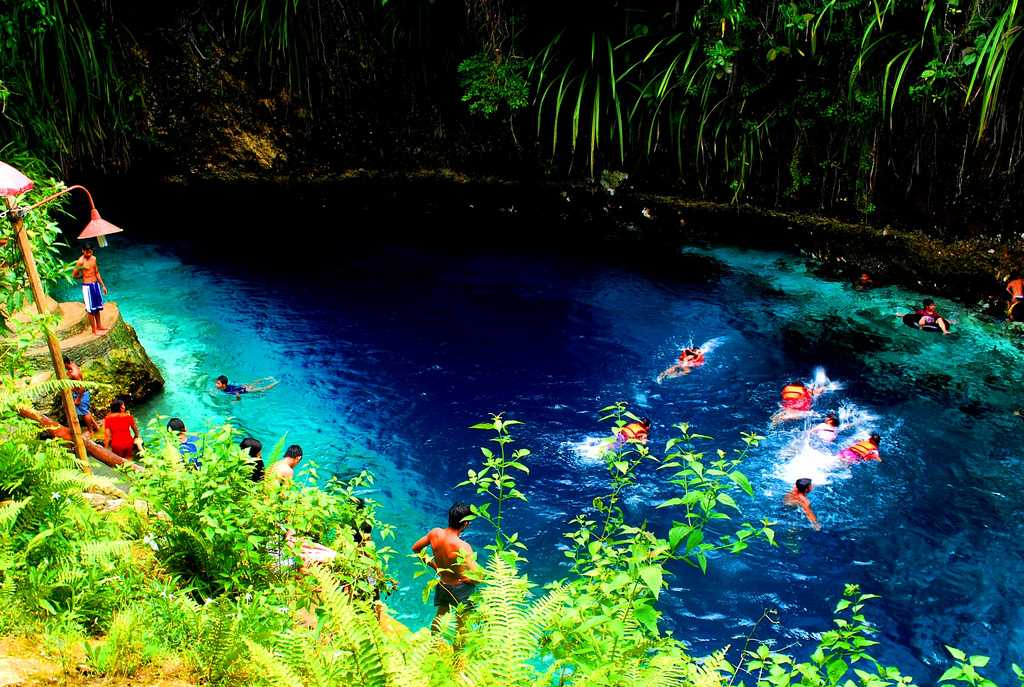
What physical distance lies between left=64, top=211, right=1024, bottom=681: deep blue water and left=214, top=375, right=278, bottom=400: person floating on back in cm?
17

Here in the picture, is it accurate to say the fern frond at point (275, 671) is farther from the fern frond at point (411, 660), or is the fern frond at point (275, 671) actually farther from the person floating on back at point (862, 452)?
the person floating on back at point (862, 452)

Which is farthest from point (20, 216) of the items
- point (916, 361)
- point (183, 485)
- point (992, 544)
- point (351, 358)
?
point (916, 361)

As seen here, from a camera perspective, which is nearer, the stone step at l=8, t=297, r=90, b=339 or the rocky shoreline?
the stone step at l=8, t=297, r=90, b=339

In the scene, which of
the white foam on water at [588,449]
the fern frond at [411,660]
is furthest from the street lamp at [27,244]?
the white foam on water at [588,449]

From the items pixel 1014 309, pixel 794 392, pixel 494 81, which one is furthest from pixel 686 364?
pixel 494 81

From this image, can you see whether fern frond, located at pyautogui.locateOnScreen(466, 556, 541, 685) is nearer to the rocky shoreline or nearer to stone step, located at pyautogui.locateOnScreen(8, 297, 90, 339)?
stone step, located at pyautogui.locateOnScreen(8, 297, 90, 339)

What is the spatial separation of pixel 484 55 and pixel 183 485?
12060 mm

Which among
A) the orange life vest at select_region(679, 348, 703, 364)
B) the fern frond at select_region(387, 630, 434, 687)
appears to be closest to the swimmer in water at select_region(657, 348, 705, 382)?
the orange life vest at select_region(679, 348, 703, 364)

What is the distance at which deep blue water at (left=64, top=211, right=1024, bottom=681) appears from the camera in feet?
25.2

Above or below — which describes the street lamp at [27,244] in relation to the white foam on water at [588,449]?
above

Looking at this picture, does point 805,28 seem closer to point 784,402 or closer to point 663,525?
point 784,402

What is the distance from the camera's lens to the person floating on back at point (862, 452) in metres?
9.42

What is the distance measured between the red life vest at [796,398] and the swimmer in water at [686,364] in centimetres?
141

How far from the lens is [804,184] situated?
14.3 meters
